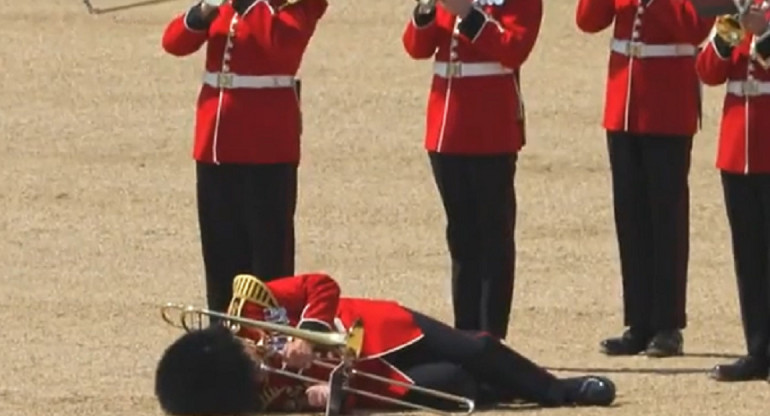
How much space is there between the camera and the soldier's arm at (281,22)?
31.4 ft

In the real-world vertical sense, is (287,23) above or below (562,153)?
above

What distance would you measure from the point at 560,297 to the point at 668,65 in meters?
1.84

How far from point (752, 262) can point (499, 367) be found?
1232mm

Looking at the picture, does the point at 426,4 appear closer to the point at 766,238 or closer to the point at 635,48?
the point at 635,48

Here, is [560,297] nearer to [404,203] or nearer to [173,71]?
[404,203]

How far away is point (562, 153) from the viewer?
1502 centimetres

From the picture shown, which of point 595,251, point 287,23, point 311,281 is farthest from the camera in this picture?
point 595,251

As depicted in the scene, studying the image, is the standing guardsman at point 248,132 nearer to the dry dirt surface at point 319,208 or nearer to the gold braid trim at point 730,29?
the dry dirt surface at point 319,208

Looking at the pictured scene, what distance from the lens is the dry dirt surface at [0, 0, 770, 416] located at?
998cm

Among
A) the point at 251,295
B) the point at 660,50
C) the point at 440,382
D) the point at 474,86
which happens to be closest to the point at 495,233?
the point at 474,86

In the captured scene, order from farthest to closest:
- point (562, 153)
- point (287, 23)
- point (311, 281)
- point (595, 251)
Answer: point (562, 153) < point (595, 251) < point (287, 23) < point (311, 281)

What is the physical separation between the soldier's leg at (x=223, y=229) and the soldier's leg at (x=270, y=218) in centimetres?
5

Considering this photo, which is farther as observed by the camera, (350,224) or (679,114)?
(350,224)

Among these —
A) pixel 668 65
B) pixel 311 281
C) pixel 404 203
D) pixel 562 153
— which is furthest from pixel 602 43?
pixel 311 281
